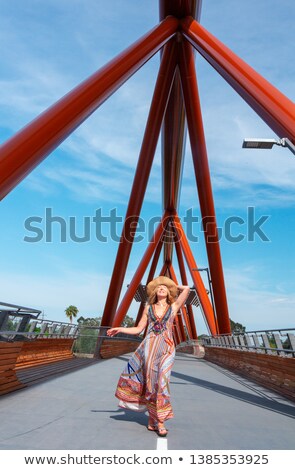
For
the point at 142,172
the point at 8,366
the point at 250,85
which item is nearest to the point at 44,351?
the point at 8,366

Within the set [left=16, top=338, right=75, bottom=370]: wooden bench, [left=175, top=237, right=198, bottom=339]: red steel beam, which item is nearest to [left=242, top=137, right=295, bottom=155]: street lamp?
[left=16, top=338, right=75, bottom=370]: wooden bench

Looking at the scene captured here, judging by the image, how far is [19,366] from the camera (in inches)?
387

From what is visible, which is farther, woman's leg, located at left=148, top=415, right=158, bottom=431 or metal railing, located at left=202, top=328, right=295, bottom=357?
metal railing, located at left=202, top=328, right=295, bottom=357

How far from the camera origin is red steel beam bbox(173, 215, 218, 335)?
30309 mm

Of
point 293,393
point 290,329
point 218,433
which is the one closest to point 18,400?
point 218,433

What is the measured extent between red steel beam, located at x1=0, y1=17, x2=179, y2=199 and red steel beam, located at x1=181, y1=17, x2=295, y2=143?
2122mm

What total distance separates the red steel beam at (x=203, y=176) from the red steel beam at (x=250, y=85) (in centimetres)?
334

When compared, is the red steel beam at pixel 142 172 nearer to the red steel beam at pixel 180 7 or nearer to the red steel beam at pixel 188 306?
the red steel beam at pixel 180 7

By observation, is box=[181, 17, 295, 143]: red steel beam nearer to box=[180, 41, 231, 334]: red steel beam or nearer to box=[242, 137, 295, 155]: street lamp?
box=[242, 137, 295, 155]: street lamp

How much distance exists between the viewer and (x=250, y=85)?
1339cm

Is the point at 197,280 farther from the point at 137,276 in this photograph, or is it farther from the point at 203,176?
the point at 203,176

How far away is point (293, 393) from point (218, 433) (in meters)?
3.89

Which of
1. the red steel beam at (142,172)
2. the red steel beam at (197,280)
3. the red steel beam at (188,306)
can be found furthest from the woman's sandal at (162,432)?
the red steel beam at (188,306)
